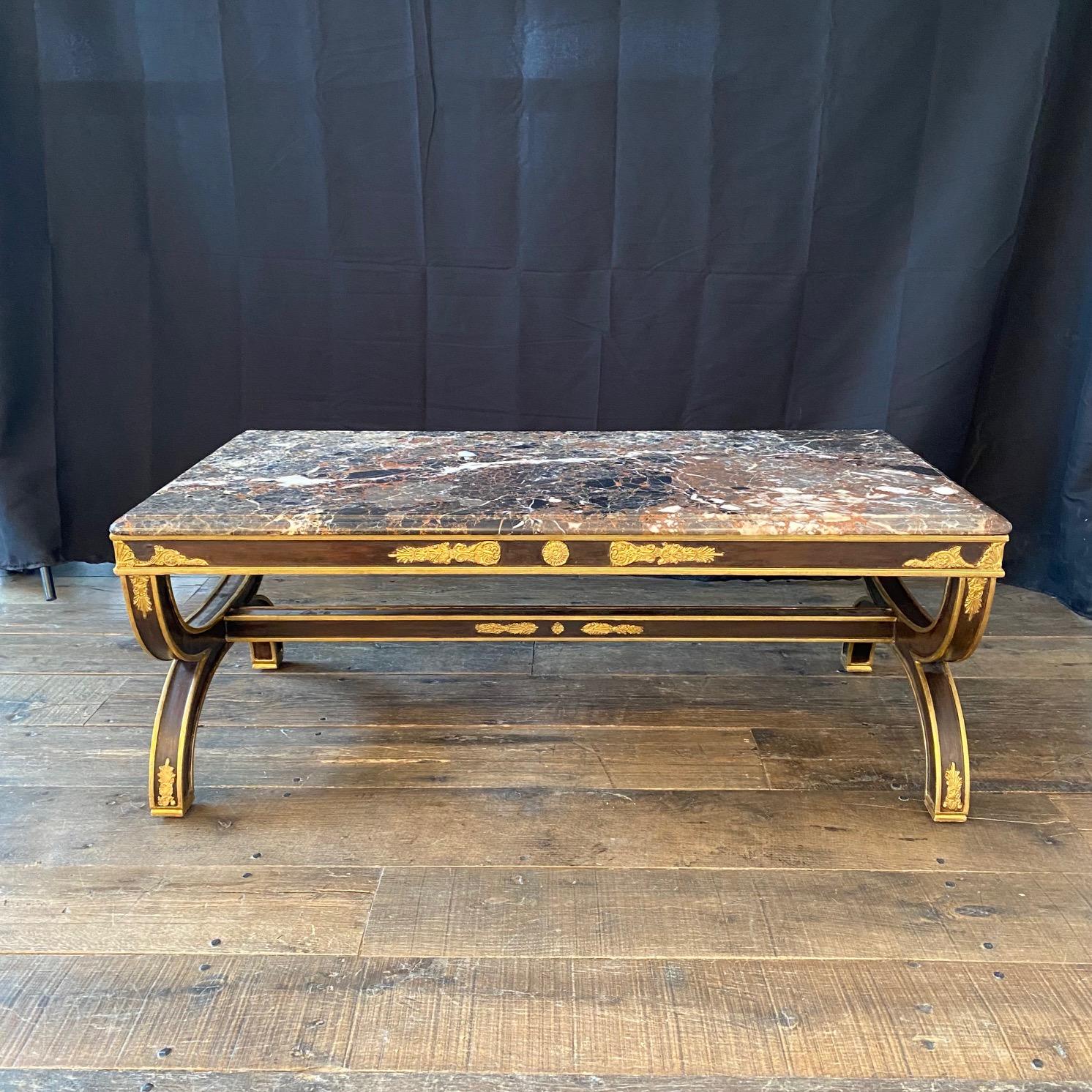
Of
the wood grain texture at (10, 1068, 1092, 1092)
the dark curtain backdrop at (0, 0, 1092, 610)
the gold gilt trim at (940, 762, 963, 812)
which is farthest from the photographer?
the dark curtain backdrop at (0, 0, 1092, 610)

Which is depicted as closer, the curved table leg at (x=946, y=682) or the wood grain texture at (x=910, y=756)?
the curved table leg at (x=946, y=682)

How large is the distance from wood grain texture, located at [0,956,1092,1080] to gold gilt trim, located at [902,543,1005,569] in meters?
0.63

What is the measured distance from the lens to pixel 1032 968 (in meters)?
1.34

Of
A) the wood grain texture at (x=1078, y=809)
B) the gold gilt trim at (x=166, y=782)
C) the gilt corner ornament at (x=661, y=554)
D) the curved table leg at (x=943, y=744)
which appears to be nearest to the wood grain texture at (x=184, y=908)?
the gold gilt trim at (x=166, y=782)

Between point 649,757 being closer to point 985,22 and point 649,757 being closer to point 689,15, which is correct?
point 689,15

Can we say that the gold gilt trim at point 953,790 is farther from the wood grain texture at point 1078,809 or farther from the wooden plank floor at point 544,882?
the wood grain texture at point 1078,809

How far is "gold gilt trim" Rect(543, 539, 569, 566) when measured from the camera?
1.51 meters

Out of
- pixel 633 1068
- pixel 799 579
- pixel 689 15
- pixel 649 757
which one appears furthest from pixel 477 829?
pixel 689 15

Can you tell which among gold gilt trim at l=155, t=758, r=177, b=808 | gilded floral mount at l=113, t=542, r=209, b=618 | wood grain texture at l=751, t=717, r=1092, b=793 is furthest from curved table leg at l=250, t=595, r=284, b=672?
wood grain texture at l=751, t=717, r=1092, b=793

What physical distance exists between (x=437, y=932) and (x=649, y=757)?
0.63m

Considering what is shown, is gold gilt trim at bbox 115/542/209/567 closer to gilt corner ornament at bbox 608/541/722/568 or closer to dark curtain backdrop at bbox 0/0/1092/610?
gilt corner ornament at bbox 608/541/722/568

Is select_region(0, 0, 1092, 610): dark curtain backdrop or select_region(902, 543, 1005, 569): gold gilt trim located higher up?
select_region(0, 0, 1092, 610): dark curtain backdrop

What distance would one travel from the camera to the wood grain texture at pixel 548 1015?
1202 mm

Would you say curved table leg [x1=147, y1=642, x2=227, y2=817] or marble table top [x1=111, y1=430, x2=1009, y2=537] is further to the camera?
curved table leg [x1=147, y1=642, x2=227, y2=817]
